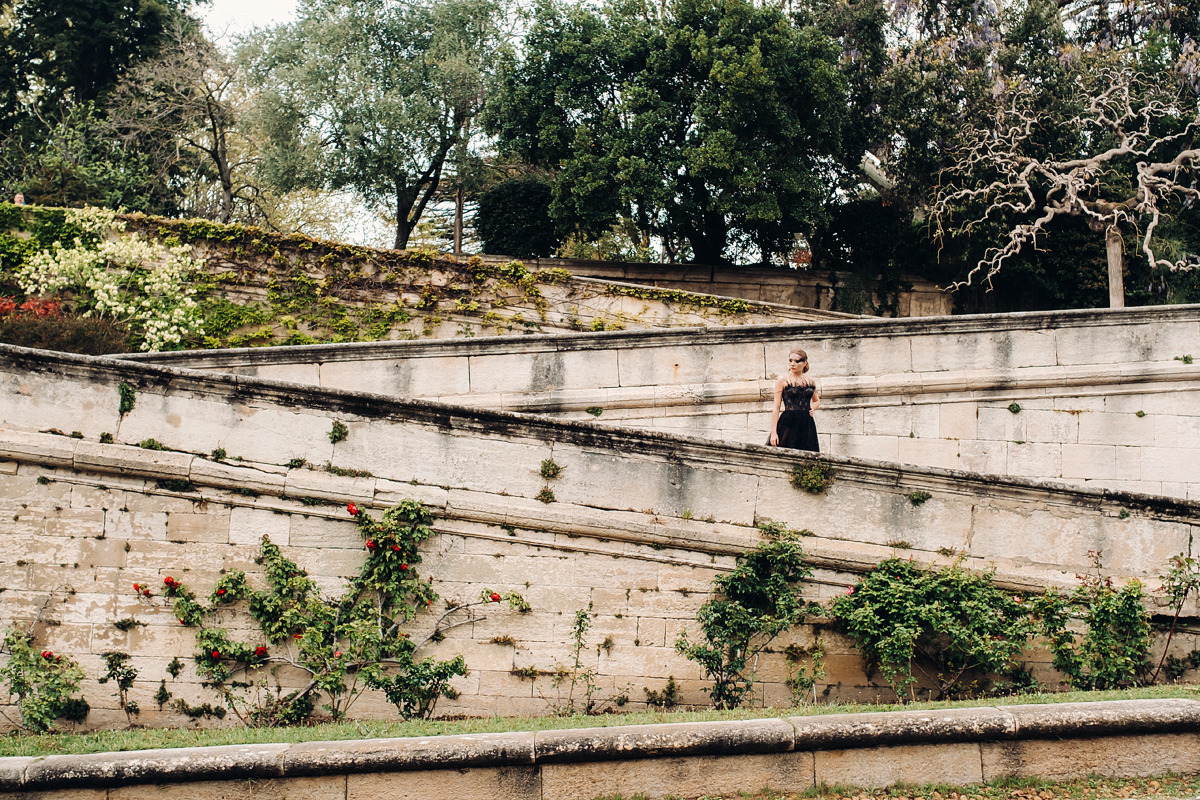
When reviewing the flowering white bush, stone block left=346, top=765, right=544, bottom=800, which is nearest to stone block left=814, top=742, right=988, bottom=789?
stone block left=346, top=765, right=544, bottom=800

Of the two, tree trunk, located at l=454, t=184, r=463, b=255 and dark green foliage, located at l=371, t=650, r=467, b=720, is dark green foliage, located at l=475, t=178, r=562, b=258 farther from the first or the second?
dark green foliage, located at l=371, t=650, r=467, b=720

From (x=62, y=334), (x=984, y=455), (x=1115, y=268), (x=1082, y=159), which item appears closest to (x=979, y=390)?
(x=984, y=455)

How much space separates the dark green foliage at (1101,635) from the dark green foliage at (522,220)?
14.8 m

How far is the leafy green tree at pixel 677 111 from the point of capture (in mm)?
16438

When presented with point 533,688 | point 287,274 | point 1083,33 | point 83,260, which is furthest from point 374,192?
point 533,688

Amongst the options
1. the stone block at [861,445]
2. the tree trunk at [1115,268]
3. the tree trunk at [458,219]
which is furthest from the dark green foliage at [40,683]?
the tree trunk at [458,219]

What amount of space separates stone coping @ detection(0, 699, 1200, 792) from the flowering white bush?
7.68 meters

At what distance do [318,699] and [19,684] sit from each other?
5.96ft

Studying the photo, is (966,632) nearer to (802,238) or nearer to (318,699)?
(318,699)

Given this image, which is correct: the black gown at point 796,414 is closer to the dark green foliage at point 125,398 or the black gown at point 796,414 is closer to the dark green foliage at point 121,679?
the dark green foliage at point 125,398

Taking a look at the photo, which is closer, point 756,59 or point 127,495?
point 127,495

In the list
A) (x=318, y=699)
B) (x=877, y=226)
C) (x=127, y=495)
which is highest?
(x=877, y=226)

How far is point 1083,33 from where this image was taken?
19.6m

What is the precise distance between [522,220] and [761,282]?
5.13 metres
